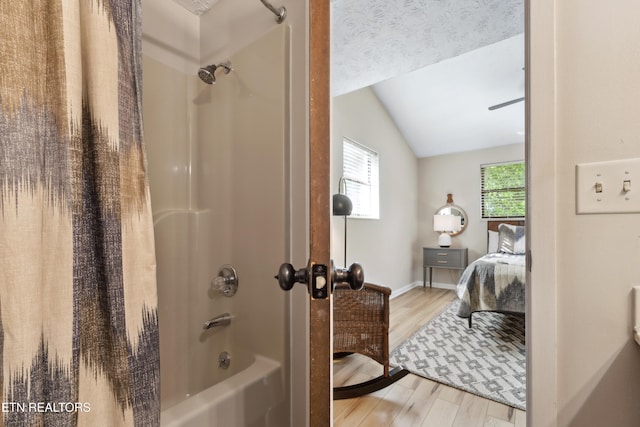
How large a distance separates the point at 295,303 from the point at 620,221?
3.12 feet

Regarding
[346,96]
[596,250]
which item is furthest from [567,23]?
[346,96]

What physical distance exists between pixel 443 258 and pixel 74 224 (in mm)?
4846

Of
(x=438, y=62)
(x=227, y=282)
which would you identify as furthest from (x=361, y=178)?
(x=227, y=282)

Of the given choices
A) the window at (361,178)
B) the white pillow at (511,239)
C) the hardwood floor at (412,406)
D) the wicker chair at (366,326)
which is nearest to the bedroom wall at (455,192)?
the white pillow at (511,239)

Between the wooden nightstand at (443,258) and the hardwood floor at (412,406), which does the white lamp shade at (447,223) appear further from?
the hardwood floor at (412,406)

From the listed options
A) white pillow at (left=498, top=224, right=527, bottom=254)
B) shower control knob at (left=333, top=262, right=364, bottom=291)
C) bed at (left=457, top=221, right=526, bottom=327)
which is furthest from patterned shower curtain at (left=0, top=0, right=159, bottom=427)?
white pillow at (left=498, top=224, right=527, bottom=254)

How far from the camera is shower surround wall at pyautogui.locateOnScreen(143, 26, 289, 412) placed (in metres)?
1.13

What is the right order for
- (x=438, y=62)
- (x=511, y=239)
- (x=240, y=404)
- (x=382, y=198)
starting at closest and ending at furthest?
(x=240, y=404), (x=438, y=62), (x=511, y=239), (x=382, y=198)

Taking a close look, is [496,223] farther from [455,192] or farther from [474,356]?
[474,356]

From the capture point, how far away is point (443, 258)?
180 inches

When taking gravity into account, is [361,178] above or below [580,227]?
above

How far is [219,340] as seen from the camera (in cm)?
130

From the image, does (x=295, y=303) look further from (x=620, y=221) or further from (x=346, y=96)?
(x=346, y=96)

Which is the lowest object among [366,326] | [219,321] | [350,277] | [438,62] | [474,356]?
[474,356]
